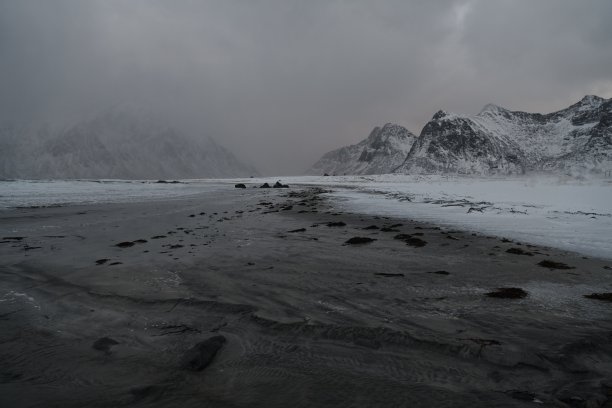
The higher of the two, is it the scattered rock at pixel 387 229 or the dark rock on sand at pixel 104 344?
the scattered rock at pixel 387 229

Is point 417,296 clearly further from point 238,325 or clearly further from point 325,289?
point 238,325

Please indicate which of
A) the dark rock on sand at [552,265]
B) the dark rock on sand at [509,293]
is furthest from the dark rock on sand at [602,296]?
the dark rock on sand at [552,265]

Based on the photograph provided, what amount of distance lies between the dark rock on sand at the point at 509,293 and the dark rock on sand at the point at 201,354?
12.4 ft

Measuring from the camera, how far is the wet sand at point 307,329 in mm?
2740

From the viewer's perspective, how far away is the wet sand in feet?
8.99

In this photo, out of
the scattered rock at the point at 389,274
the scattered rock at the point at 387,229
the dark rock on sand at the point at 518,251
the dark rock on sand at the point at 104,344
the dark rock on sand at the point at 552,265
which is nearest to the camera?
the dark rock on sand at the point at 104,344

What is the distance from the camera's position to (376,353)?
3352mm

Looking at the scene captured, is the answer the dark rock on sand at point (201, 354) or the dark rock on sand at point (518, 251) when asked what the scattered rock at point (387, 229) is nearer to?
the dark rock on sand at point (518, 251)

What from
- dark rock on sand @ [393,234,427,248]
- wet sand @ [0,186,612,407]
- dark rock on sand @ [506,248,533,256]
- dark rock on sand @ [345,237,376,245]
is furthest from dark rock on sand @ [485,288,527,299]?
dark rock on sand @ [345,237,376,245]

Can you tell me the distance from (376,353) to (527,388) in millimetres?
1224

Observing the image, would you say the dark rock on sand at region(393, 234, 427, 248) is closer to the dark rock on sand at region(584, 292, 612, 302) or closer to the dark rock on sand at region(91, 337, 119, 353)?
the dark rock on sand at region(584, 292, 612, 302)

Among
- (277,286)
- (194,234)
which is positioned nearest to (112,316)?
(277,286)

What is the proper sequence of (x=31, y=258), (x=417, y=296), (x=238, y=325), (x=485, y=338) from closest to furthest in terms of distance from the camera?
1. (x=485, y=338)
2. (x=238, y=325)
3. (x=417, y=296)
4. (x=31, y=258)

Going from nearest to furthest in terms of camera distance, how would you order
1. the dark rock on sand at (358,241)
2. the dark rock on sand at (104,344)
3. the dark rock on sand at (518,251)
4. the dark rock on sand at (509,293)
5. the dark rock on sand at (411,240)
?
the dark rock on sand at (104,344), the dark rock on sand at (509,293), the dark rock on sand at (518,251), the dark rock on sand at (411,240), the dark rock on sand at (358,241)
